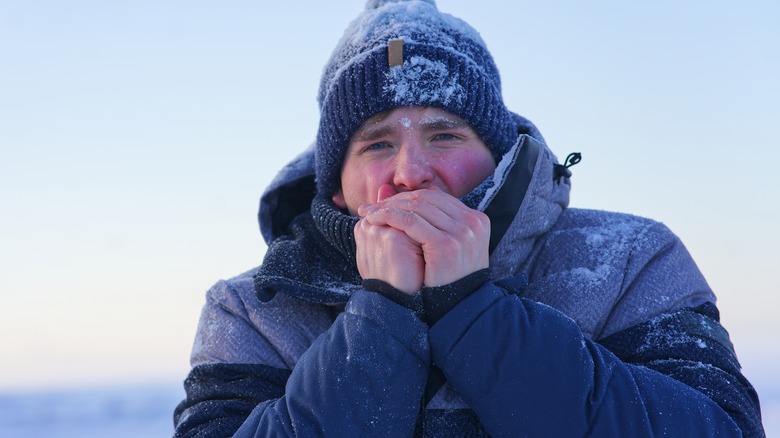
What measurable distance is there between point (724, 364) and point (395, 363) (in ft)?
2.49

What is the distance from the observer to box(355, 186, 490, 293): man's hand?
5.61ft

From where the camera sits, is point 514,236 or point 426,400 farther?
point 514,236

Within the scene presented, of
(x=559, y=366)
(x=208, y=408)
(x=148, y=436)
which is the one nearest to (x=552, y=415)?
(x=559, y=366)

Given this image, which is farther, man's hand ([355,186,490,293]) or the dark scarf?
the dark scarf

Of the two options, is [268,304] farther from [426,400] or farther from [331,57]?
[331,57]

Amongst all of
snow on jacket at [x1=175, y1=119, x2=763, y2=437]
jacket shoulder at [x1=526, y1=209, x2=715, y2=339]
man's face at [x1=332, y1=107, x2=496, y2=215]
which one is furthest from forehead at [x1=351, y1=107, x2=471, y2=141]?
jacket shoulder at [x1=526, y1=209, x2=715, y2=339]

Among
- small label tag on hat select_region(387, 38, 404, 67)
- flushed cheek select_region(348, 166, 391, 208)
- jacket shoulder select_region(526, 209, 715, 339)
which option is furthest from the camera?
small label tag on hat select_region(387, 38, 404, 67)

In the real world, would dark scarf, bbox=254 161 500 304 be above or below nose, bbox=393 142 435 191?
below

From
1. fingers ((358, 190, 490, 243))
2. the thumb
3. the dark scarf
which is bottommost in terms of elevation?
the dark scarf

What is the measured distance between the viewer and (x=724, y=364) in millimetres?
1829

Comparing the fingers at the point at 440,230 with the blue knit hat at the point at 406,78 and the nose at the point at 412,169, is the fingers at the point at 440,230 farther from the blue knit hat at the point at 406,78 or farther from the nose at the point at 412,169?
the blue knit hat at the point at 406,78

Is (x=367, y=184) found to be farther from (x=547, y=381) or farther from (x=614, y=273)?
(x=547, y=381)

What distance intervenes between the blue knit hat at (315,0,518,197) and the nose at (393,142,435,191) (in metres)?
0.16

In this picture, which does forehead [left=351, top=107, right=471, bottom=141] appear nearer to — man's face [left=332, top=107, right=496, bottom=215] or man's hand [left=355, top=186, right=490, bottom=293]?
man's face [left=332, top=107, right=496, bottom=215]
